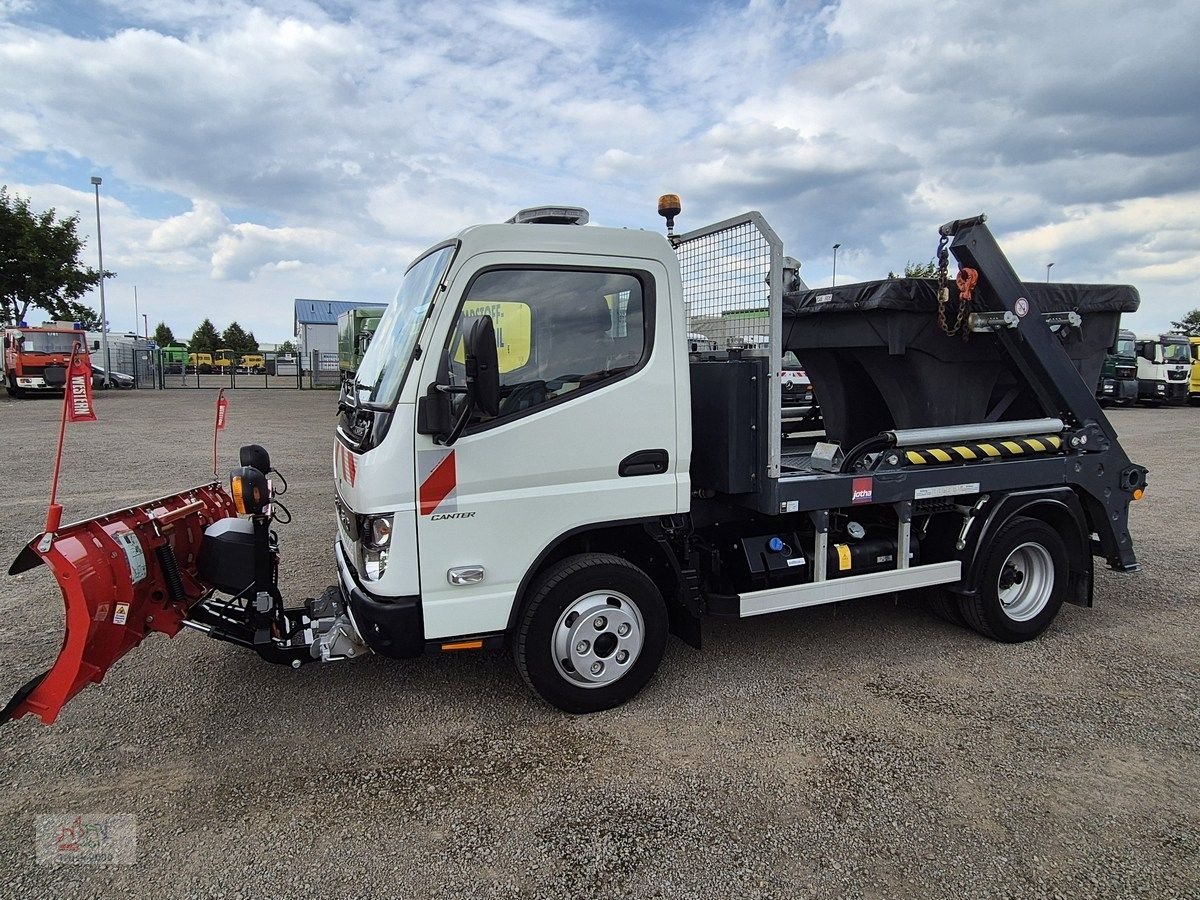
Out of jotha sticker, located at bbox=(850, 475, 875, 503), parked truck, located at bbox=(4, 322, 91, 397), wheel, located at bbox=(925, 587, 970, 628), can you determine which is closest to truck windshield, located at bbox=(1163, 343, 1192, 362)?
wheel, located at bbox=(925, 587, 970, 628)

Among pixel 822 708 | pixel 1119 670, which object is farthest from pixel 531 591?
pixel 1119 670

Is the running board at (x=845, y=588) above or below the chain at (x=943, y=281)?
below

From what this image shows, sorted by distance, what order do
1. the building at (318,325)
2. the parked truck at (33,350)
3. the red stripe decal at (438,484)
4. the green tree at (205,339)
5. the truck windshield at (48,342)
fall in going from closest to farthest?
the red stripe decal at (438,484) → the parked truck at (33,350) → the truck windshield at (48,342) → the building at (318,325) → the green tree at (205,339)

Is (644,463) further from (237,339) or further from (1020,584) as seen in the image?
Answer: (237,339)

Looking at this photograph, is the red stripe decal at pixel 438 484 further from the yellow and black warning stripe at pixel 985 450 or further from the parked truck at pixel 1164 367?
the parked truck at pixel 1164 367

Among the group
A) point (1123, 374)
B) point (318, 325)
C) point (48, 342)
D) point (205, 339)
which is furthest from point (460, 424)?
point (205, 339)

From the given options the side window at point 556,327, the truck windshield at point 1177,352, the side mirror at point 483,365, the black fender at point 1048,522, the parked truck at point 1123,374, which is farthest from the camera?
the truck windshield at point 1177,352

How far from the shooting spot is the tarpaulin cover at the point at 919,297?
4.41 m

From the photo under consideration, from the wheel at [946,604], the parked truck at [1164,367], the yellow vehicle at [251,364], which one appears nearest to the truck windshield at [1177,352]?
the parked truck at [1164,367]

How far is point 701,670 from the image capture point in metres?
4.45

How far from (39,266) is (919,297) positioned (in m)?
33.1

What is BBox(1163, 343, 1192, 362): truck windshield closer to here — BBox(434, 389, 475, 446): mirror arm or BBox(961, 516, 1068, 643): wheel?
BBox(961, 516, 1068, 643): wheel

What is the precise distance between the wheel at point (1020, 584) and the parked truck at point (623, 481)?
0.05 feet

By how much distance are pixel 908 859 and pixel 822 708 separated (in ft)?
3.88
